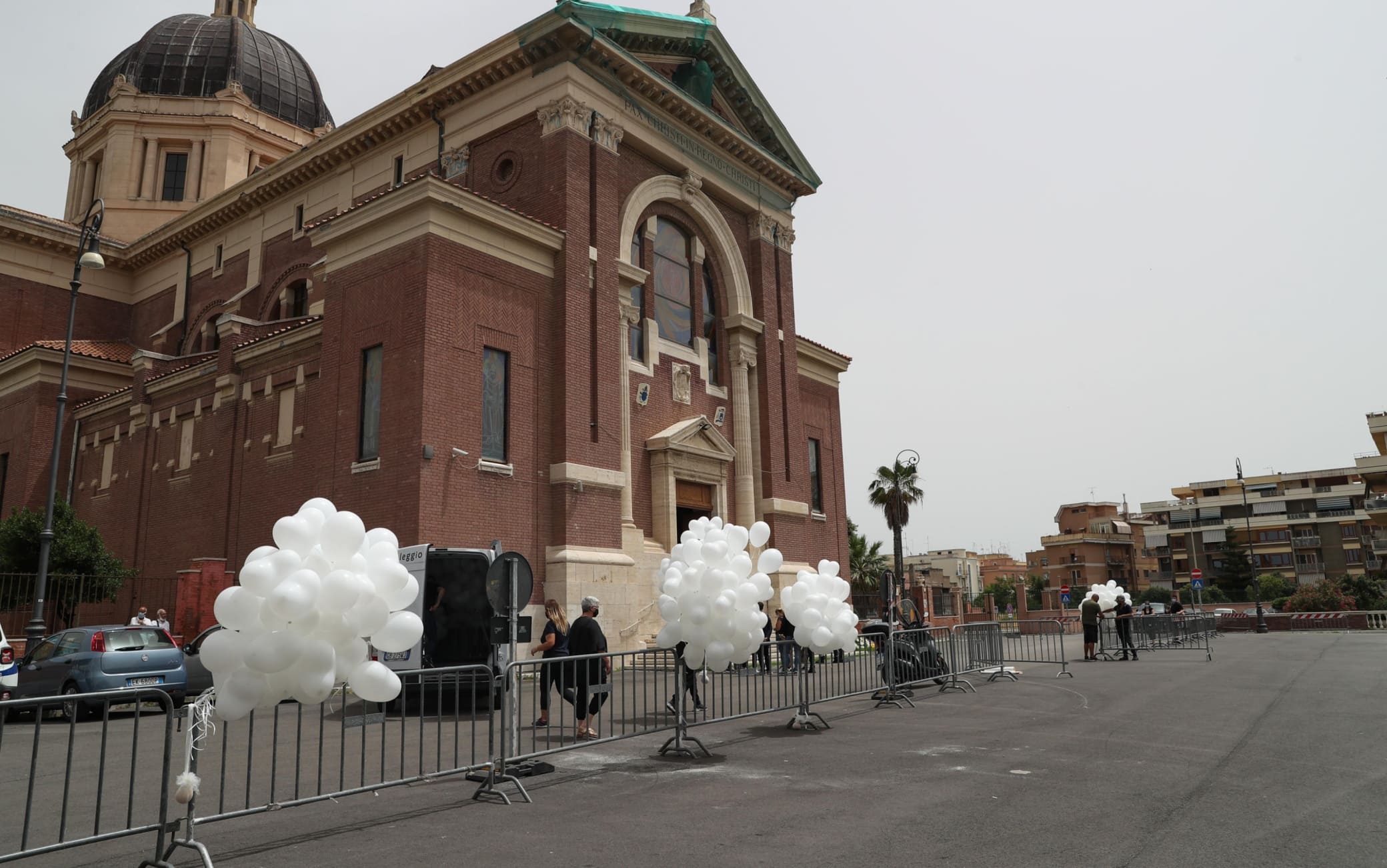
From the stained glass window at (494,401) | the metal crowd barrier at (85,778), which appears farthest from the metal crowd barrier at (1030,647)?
the metal crowd barrier at (85,778)

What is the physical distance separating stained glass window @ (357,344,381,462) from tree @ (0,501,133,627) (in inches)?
392

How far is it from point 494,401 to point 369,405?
2572 mm

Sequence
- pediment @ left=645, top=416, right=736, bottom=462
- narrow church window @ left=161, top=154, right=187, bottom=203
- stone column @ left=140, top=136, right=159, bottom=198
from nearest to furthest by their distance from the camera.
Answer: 1. pediment @ left=645, top=416, right=736, bottom=462
2. stone column @ left=140, top=136, right=159, bottom=198
3. narrow church window @ left=161, top=154, right=187, bottom=203

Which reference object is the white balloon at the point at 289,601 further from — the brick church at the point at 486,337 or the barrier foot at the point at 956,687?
the barrier foot at the point at 956,687

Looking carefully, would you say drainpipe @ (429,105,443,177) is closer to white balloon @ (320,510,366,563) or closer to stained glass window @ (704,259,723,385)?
stained glass window @ (704,259,723,385)

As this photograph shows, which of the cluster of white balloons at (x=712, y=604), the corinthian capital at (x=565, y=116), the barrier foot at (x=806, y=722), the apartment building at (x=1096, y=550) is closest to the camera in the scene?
the cluster of white balloons at (x=712, y=604)

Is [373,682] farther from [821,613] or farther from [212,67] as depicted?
[212,67]

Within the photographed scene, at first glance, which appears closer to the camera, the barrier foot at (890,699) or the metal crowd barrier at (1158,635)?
the barrier foot at (890,699)

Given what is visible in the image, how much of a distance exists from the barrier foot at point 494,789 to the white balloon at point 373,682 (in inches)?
73.2

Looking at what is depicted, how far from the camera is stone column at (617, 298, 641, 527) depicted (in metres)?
21.2

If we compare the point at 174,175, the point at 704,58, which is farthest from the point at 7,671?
the point at 174,175

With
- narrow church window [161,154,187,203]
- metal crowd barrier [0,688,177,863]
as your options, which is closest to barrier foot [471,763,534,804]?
metal crowd barrier [0,688,177,863]

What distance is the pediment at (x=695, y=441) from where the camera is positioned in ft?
73.7

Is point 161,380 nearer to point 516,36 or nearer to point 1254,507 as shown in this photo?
point 516,36
